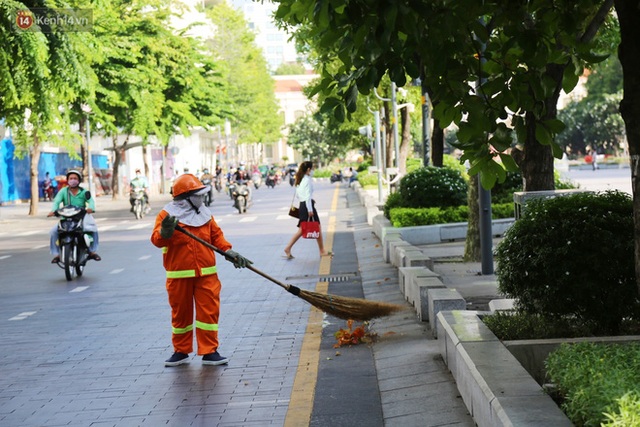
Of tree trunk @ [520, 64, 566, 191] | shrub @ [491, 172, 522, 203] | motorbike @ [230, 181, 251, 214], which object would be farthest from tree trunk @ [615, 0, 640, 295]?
motorbike @ [230, 181, 251, 214]

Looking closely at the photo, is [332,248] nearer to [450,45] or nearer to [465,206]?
[465,206]

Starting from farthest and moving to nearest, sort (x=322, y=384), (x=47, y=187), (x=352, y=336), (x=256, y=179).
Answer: (x=256, y=179), (x=47, y=187), (x=352, y=336), (x=322, y=384)

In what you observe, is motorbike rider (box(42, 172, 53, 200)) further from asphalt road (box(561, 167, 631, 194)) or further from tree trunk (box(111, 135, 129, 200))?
asphalt road (box(561, 167, 631, 194))

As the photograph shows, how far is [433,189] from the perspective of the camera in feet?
66.0

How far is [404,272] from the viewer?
38.4 ft

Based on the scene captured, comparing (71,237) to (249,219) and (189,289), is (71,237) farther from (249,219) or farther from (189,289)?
(249,219)

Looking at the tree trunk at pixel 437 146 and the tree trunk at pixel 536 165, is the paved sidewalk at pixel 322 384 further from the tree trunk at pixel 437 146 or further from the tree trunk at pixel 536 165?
the tree trunk at pixel 437 146

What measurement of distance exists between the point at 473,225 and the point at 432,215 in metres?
4.48

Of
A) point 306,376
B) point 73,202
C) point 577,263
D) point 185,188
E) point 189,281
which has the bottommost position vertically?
point 306,376

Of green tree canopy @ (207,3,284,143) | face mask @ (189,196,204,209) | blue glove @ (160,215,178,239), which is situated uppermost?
green tree canopy @ (207,3,284,143)

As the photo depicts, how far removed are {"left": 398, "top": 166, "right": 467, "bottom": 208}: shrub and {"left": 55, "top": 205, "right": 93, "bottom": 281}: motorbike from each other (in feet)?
21.1

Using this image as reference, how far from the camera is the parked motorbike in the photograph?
3531 cm

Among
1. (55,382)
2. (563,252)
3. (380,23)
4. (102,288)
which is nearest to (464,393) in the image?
(563,252)

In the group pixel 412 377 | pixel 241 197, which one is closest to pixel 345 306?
pixel 412 377
